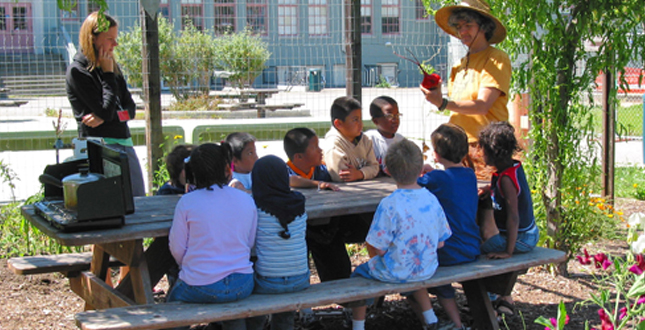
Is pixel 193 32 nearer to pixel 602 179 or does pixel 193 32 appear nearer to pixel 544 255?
pixel 602 179

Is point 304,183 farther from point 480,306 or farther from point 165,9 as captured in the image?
point 165,9

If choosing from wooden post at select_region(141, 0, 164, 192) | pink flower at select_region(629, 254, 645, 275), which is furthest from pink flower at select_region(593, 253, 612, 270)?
wooden post at select_region(141, 0, 164, 192)

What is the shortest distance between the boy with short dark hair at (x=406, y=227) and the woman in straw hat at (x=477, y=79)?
0.84 metres

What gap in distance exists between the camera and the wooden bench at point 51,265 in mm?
3814

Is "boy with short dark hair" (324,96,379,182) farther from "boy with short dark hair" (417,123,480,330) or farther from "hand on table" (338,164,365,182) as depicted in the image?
"boy with short dark hair" (417,123,480,330)

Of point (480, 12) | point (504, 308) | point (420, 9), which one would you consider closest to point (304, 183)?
point (504, 308)

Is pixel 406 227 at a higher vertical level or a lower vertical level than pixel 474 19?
lower

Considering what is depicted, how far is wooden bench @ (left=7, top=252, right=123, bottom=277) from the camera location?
12.5ft

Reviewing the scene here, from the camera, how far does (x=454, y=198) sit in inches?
143

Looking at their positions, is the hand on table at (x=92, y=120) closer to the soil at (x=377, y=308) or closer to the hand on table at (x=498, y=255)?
the soil at (x=377, y=308)

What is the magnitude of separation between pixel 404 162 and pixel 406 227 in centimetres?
32

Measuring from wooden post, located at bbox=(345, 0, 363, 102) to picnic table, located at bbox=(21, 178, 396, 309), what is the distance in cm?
171

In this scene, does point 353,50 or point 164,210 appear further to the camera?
point 353,50

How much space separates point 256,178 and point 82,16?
27702 millimetres
